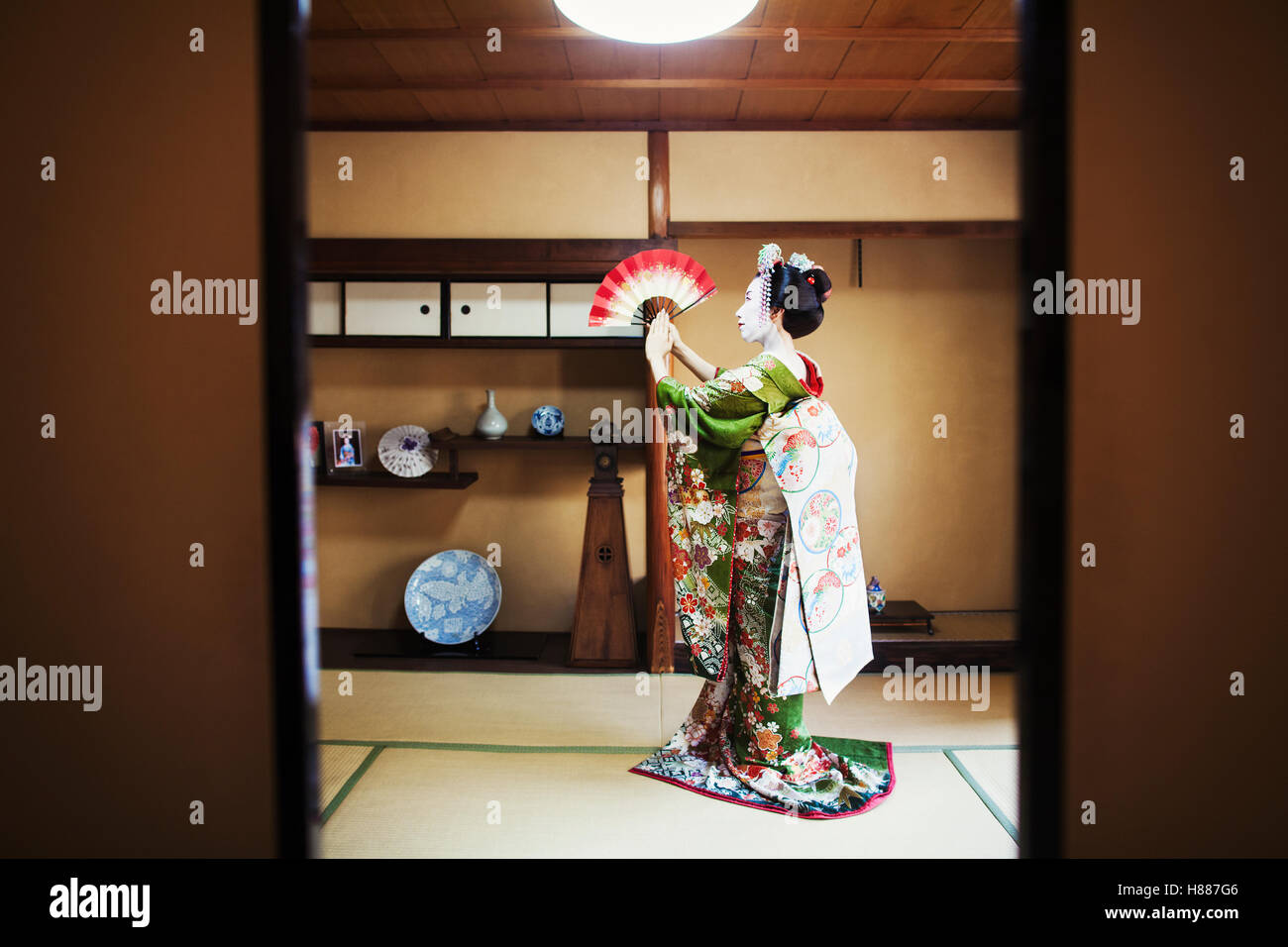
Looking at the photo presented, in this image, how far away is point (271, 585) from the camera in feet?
3.84

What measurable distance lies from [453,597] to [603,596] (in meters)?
0.88

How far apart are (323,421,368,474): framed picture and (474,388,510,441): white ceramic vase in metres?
0.74

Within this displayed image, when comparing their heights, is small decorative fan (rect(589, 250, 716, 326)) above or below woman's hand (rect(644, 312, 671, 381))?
above

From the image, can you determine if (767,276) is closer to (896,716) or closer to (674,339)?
(674,339)

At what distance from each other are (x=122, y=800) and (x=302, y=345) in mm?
815

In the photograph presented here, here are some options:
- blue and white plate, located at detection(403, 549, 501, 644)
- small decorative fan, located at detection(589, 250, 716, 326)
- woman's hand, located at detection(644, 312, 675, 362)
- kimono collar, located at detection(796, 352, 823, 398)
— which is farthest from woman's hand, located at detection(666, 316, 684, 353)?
blue and white plate, located at detection(403, 549, 501, 644)

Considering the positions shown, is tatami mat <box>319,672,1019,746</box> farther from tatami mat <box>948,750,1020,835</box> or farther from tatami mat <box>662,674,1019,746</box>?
tatami mat <box>948,750,1020,835</box>

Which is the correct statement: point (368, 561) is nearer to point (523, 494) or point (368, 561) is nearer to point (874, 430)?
point (523, 494)

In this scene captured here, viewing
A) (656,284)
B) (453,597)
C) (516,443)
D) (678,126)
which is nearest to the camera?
(656,284)

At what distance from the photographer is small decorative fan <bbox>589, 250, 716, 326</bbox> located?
2957 mm

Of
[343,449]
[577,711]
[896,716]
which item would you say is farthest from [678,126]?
[896,716]

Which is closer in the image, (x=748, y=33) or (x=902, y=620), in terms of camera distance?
(x=748, y=33)

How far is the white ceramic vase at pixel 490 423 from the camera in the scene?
4.12 m

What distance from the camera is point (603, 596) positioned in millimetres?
3854
